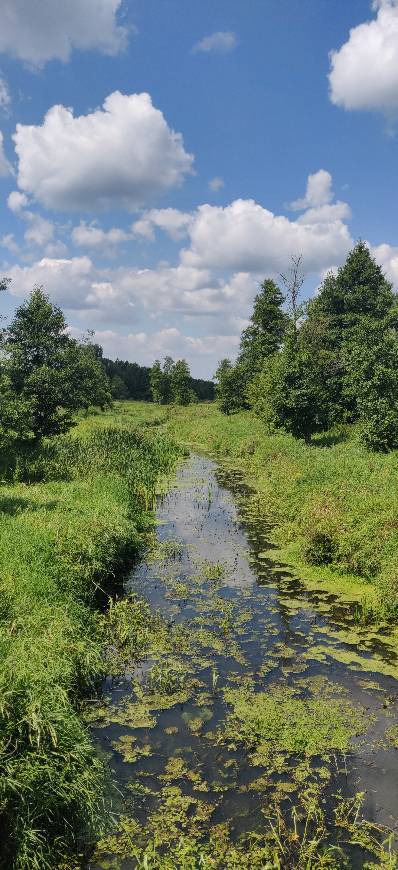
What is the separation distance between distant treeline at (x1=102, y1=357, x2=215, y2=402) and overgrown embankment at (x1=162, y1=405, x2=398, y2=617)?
8918cm

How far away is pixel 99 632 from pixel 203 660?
2.45m

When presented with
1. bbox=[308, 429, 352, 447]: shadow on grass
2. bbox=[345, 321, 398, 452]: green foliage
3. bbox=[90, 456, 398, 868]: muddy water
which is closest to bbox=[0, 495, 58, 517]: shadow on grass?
bbox=[90, 456, 398, 868]: muddy water

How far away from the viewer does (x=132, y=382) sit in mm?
136500

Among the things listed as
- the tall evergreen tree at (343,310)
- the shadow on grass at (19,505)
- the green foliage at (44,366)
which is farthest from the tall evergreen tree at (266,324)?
the shadow on grass at (19,505)

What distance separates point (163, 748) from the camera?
8445 mm

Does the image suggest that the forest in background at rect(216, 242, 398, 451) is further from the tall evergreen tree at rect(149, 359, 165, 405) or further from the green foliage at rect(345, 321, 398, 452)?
the tall evergreen tree at rect(149, 359, 165, 405)

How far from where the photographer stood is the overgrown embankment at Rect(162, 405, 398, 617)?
14.1 metres

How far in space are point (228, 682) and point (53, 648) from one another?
354cm

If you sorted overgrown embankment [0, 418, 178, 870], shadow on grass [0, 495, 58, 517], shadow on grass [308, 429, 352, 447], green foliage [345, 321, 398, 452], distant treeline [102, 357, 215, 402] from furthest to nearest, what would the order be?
1. distant treeline [102, 357, 215, 402]
2. shadow on grass [308, 429, 352, 447]
3. green foliage [345, 321, 398, 452]
4. shadow on grass [0, 495, 58, 517]
5. overgrown embankment [0, 418, 178, 870]

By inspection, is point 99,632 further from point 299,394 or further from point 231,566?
point 299,394

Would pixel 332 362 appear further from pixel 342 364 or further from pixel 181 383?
pixel 181 383

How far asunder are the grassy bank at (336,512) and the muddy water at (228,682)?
93 cm

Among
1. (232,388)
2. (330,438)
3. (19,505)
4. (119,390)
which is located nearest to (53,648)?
(19,505)

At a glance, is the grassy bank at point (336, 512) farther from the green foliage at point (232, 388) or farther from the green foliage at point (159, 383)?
the green foliage at point (159, 383)
